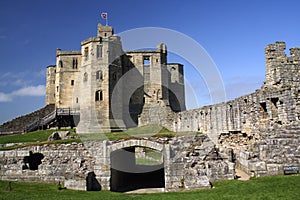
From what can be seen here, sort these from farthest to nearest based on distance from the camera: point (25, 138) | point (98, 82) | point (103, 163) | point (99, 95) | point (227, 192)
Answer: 1. point (99, 95)
2. point (98, 82)
3. point (25, 138)
4. point (103, 163)
5. point (227, 192)

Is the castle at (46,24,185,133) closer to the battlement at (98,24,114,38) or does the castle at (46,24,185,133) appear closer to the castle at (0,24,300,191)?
the battlement at (98,24,114,38)

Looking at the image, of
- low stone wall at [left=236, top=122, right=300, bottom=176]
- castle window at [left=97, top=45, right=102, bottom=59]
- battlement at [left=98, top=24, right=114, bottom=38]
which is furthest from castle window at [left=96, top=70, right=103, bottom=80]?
low stone wall at [left=236, top=122, right=300, bottom=176]

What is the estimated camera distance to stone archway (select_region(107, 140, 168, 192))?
18.7 meters

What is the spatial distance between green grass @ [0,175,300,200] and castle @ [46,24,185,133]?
23.0m

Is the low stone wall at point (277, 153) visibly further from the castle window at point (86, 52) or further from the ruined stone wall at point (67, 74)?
the ruined stone wall at point (67, 74)

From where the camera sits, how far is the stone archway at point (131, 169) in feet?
61.5

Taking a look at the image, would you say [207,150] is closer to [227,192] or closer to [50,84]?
[227,192]

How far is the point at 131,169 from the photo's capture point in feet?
80.2

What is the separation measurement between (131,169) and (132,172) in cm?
36

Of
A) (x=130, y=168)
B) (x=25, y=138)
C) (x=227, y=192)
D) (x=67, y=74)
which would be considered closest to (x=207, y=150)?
(x=227, y=192)

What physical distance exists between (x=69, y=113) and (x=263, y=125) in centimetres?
3378

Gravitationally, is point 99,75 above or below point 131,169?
above

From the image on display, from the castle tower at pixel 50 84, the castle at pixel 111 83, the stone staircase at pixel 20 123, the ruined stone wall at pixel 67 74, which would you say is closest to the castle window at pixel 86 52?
the castle at pixel 111 83

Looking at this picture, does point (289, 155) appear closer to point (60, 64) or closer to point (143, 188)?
point (143, 188)
